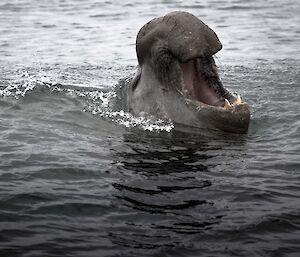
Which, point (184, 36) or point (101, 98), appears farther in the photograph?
point (101, 98)

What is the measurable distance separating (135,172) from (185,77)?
1.73 meters

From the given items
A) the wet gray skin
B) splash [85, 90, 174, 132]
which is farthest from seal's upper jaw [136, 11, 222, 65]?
splash [85, 90, 174, 132]

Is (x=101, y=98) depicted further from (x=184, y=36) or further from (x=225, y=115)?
(x=225, y=115)

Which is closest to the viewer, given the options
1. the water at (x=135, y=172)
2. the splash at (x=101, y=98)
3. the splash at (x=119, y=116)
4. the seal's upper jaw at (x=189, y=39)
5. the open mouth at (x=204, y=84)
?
the water at (x=135, y=172)

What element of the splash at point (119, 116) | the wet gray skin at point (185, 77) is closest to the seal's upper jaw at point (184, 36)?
the wet gray skin at point (185, 77)

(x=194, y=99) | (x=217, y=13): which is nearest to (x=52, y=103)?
(x=194, y=99)

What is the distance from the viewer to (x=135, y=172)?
6.14m

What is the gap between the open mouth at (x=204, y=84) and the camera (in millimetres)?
7348

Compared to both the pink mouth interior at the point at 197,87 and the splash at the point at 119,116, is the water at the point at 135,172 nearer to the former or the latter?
the splash at the point at 119,116

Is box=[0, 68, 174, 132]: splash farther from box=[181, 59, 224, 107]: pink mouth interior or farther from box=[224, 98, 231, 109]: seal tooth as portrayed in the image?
box=[224, 98, 231, 109]: seal tooth

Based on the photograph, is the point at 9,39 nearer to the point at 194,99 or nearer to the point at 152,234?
the point at 194,99

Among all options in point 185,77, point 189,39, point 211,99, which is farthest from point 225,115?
point 189,39

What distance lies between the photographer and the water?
15.5ft

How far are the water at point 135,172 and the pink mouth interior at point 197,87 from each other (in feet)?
1.37
